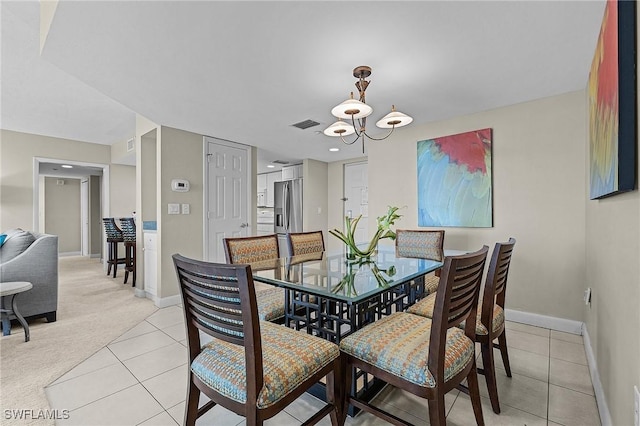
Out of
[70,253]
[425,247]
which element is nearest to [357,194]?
[425,247]

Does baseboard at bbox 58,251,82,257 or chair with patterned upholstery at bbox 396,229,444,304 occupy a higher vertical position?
chair with patterned upholstery at bbox 396,229,444,304

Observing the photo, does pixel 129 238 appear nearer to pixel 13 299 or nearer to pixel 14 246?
pixel 14 246

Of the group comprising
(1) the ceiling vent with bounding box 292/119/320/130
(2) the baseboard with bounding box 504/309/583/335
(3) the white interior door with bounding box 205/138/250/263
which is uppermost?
(1) the ceiling vent with bounding box 292/119/320/130

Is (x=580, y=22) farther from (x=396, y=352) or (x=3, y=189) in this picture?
(x=3, y=189)

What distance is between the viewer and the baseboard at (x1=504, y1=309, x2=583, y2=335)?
2.62m

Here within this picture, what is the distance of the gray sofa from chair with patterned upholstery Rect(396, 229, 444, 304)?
351 centimetres

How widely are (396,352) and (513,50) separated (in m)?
2.09

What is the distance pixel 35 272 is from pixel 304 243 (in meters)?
2.69

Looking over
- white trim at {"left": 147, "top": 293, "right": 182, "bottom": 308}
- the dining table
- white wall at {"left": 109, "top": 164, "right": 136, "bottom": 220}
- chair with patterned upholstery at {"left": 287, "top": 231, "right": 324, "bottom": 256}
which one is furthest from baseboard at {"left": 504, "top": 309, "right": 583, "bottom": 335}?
white wall at {"left": 109, "top": 164, "right": 136, "bottom": 220}

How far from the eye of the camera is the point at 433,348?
3.71 feet

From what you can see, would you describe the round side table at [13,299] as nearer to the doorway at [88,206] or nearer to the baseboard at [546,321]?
the baseboard at [546,321]

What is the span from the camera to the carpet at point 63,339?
1793 millimetres

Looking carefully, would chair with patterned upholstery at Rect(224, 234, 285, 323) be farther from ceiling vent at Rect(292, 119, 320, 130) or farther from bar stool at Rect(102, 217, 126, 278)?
bar stool at Rect(102, 217, 126, 278)

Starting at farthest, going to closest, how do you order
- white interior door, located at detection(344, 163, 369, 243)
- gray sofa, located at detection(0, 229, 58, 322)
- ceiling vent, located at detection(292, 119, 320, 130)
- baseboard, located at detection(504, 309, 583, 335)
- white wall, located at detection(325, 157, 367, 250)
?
white wall, located at detection(325, 157, 367, 250), white interior door, located at detection(344, 163, 369, 243), ceiling vent, located at detection(292, 119, 320, 130), gray sofa, located at detection(0, 229, 58, 322), baseboard, located at detection(504, 309, 583, 335)
